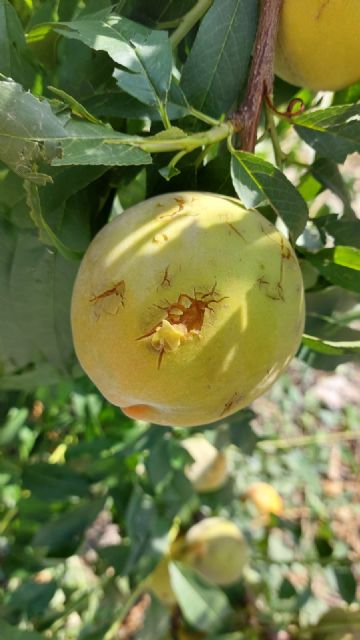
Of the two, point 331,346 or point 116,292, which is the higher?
point 116,292

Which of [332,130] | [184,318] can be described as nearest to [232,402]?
[184,318]

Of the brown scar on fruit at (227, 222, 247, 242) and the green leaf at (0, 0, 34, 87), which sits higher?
the green leaf at (0, 0, 34, 87)

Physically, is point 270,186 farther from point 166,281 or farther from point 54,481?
point 54,481

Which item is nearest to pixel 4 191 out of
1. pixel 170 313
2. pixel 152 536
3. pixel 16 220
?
pixel 16 220

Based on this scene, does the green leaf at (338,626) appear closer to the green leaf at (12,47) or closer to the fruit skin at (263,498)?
the fruit skin at (263,498)

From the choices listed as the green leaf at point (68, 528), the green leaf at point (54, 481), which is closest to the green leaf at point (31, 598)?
the green leaf at point (68, 528)

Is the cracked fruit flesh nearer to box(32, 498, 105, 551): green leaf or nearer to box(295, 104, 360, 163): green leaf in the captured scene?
box(295, 104, 360, 163): green leaf

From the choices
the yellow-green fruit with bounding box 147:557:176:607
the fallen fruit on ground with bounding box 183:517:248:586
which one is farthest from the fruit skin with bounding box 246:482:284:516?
the yellow-green fruit with bounding box 147:557:176:607
